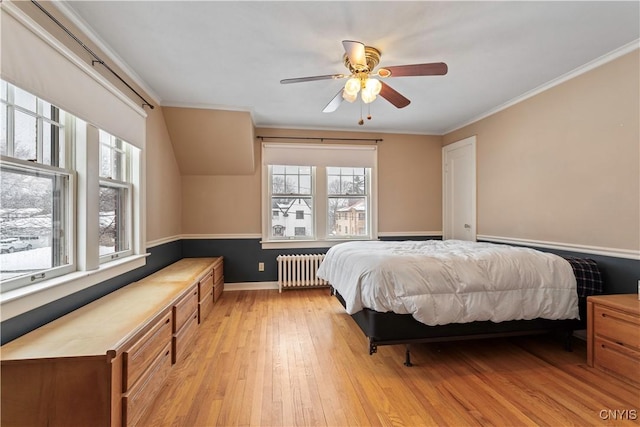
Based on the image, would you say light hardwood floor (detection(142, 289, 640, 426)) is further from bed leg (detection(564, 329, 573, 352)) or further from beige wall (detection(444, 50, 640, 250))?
beige wall (detection(444, 50, 640, 250))

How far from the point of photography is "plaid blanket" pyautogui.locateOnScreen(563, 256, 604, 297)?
2439 mm

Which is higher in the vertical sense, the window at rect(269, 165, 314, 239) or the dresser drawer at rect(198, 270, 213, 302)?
the window at rect(269, 165, 314, 239)

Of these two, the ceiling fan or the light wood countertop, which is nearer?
the light wood countertop

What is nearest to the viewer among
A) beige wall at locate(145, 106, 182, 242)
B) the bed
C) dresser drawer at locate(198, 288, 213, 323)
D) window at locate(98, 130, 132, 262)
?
the bed

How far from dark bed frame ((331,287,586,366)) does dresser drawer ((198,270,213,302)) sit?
5.65 ft

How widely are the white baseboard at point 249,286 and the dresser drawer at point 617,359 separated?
365 centimetres

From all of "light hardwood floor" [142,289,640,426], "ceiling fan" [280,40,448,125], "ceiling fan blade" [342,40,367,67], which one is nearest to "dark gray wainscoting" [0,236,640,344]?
"light hardwood floor" [142,289,640,426]

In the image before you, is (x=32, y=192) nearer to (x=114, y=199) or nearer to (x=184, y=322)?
(x=114, y=199)

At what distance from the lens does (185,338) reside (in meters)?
2.51

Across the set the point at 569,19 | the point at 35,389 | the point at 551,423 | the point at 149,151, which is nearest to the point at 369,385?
the point at 551,423

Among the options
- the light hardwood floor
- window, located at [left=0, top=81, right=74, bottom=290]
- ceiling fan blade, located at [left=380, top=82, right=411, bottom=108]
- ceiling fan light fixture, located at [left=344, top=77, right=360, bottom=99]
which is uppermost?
ceiling fan blade, located at [left=380, top=82, right=411, bottom=108]

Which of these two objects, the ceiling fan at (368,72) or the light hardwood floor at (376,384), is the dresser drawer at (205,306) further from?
the ceiling fan at (368,72)

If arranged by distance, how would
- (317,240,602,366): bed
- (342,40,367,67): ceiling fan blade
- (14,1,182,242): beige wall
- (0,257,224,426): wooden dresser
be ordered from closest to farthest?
1. (0,257,224,426): wooden dresser
2. (342,40,367,67): ceiling fan blade
3. (14,1,182,242): beige wall
4. (317,240,602,366): bed

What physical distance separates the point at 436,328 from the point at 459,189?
2.87 metres
